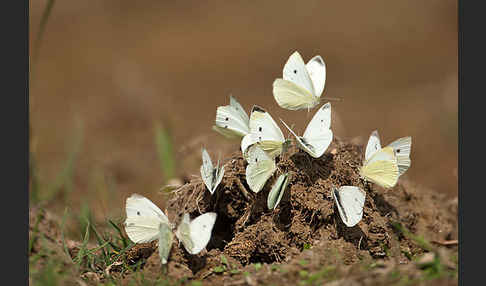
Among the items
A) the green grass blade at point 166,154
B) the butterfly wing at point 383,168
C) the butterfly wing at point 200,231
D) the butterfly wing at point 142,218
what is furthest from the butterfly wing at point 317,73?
the green grass blade at point 166,154

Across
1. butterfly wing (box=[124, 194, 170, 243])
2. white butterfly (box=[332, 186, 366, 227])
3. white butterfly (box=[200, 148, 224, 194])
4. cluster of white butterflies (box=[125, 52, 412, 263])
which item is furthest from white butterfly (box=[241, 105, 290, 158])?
butterfly wing (box=[124, 194, 170, 243])

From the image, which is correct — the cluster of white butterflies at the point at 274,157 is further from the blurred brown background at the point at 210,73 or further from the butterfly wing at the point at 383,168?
the blurred brown background at the point at 210,73

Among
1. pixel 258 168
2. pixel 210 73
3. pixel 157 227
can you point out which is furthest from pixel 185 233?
pixel 210 73

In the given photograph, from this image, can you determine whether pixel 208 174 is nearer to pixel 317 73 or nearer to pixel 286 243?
pixel 286 243

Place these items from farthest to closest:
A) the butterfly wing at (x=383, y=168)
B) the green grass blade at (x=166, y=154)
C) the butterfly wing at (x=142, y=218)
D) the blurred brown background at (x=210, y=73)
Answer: the blurred brown background at (x=210, y=73), the green grass blade at (x=166, y=154), the butterfly wing at (x=383, y=168), the butterfly wing at (x=142, y=218)

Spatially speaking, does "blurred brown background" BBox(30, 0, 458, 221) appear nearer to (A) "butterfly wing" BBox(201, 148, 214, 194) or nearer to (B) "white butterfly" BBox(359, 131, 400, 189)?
(B) "white butterfly" BBox(359, 131, 400, 189)
